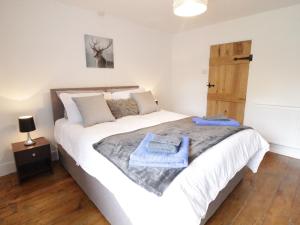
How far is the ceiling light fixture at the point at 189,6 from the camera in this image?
1647mm

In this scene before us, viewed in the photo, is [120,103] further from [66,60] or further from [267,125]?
[267,125]

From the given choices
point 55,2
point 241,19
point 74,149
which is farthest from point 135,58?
point 74,149

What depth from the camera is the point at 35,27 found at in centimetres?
231

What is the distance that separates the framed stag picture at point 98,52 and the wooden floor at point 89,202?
70.8 inches

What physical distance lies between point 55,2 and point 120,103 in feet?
5.46

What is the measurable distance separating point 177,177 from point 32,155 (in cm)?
193

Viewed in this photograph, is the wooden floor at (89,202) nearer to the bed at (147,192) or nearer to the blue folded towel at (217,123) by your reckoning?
the bed at (147,192)

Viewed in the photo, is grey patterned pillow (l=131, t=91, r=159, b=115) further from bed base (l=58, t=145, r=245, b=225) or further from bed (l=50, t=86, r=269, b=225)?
bed base (l=58, t=145, r=245, b=225)

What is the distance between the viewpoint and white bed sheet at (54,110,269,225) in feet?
3.10

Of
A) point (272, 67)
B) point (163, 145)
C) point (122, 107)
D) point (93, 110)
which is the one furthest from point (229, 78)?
point (163, 145)

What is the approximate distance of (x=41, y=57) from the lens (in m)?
2.40

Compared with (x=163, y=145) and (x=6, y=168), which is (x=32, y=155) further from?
(x=163, y=145)

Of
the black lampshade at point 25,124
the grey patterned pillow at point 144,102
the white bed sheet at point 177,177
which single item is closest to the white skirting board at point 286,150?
the white bed sheet at point 177,177

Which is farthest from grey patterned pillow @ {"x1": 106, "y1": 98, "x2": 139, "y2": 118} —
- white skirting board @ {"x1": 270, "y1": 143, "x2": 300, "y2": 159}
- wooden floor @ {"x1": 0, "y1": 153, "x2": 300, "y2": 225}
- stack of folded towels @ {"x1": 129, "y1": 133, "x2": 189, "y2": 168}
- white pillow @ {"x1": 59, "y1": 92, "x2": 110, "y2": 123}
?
white skirting board @ {"x1": 270, "y1": 143, "x2": 300, "y2": 159}
